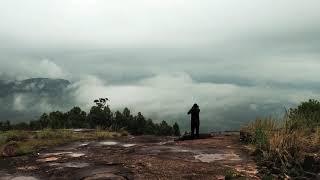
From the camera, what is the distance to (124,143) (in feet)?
73.5

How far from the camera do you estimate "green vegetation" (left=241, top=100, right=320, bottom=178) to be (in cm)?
1455

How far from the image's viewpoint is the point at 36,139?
24.3 m

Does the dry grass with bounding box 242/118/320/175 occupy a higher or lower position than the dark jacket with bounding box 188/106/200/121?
lower

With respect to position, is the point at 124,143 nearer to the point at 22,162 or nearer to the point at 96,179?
the point at 22,162

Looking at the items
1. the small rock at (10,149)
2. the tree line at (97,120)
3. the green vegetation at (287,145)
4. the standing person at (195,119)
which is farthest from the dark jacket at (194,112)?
the tree line at (97,120)

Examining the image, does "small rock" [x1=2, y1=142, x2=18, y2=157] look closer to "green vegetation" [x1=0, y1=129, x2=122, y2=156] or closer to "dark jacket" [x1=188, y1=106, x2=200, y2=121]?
"green vegetation" [x1=0, y1=129, x2=122, y2=156]

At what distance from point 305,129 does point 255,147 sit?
6.23 ft

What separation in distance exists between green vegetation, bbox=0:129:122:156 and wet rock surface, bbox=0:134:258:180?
1.07m

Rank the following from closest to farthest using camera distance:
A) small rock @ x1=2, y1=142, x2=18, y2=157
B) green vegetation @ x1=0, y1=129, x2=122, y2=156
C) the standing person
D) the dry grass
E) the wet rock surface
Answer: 1. the wet rock surface
2. the dry grass
3. small rock @ x1=2, y1=142, x2=18, y2=157
4. green vegetation @ x1=0, y1=129, x2=122, y2=156
5. the standing person

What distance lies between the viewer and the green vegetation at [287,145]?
14547mm

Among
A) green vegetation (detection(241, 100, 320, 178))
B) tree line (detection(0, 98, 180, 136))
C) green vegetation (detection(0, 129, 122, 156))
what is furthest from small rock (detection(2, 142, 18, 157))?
tree line (detection(0, 98, 180, 136))

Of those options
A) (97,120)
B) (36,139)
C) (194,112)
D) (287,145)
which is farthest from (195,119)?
(97,120)

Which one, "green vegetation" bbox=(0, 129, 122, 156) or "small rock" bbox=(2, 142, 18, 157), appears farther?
"green vegetation" bbox=(0, 129, 122, 156)

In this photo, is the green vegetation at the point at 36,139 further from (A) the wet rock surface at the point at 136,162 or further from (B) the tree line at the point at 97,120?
(B) the tree line at the point at 97,120
